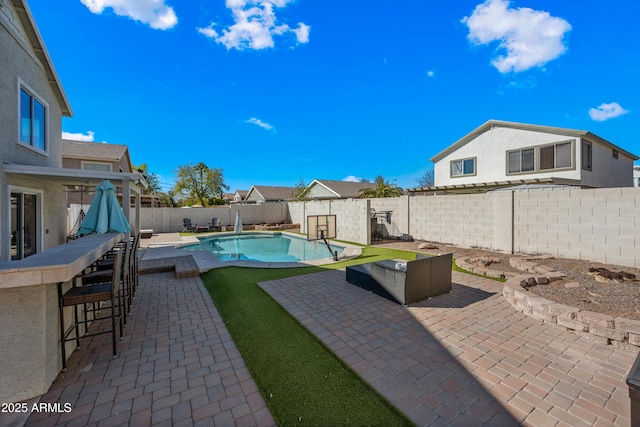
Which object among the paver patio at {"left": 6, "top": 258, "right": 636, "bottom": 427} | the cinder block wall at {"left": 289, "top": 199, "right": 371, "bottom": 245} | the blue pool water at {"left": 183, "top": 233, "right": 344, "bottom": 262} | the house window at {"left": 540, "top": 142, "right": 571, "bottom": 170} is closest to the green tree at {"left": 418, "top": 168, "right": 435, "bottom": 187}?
the house window at {"left": 540, "top": 142, "right": 571, "bottom": 170}

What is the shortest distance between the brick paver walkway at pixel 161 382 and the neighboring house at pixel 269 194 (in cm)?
3403

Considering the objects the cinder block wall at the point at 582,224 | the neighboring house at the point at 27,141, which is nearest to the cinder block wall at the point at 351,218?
the cinder block wall at the point at 582,224

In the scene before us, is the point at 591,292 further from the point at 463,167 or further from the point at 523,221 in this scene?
the point at 463,167

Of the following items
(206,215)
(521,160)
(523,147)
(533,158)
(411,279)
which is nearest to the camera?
(411,279)

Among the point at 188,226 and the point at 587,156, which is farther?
the point at 188,226

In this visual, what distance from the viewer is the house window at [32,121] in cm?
643

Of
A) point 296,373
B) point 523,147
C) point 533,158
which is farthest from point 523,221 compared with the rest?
point 296,373

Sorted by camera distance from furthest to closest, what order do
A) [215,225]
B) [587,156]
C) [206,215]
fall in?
[206,215], [215,225], [587,156]

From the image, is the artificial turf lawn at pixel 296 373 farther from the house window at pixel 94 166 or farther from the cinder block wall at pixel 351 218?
the house window at pixel 94 166

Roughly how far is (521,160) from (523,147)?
0.72m

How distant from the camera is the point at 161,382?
3127 millimetres

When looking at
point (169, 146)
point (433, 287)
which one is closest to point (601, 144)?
point (433, 287)

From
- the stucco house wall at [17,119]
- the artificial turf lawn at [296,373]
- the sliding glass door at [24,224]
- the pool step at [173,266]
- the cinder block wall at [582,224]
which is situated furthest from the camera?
the pool step at [173,266]

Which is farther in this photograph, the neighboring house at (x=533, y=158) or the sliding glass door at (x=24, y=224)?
the neighboring house at (x=533, y=158)
